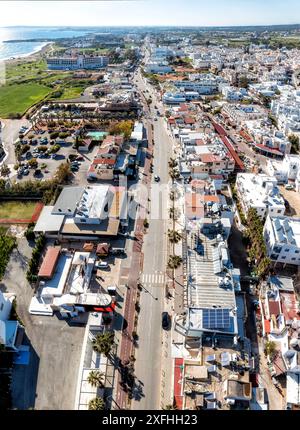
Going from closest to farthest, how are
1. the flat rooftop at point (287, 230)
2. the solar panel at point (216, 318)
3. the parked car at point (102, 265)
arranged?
the solar panel at point (216, 318) → the flat rooftop at point (287, 230) → the parked car at point (102, 265)

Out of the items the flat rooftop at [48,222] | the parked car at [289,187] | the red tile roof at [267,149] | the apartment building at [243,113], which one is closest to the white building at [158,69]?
the apartment building at [243,113]

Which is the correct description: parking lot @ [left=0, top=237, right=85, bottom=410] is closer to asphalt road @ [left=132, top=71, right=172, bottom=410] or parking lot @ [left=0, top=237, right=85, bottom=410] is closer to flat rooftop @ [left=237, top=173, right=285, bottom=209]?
asphalt road @ [left=132, top=71, right=172, bottom=410]

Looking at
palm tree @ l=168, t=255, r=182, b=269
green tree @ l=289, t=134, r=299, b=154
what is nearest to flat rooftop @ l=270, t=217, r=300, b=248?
palm tree @ l=168, t=255, r=182, b=269

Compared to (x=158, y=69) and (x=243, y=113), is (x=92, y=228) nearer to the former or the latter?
(x=243, y=113)

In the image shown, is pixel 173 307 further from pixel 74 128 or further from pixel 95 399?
pixel 74 128

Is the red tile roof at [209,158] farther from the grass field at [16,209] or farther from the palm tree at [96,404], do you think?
the palm tree at [96,404]

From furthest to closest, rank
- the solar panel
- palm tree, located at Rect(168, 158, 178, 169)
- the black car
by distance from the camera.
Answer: palm tree, located at Rect(168, 158, 178, 169), the black car, the solar panel
